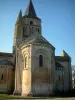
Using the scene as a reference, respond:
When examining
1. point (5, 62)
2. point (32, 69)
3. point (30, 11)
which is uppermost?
point (30, 11)

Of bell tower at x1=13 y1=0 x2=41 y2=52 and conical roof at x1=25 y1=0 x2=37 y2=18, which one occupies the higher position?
conical roof at x1=25 y1=0 x2=37 y2=18

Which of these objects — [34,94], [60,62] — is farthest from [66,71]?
[34,94]

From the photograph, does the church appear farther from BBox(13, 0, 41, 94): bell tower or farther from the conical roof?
the conical roof

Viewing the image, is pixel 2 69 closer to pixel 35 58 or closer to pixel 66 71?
pixel 35 58

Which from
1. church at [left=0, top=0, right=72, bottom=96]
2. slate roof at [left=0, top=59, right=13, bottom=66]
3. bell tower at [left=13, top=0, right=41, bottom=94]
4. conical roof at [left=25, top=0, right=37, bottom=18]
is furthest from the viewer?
conical roof at [left=25, top=0, right=37, bottom=18]

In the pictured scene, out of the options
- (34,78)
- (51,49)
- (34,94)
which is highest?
(51,49)

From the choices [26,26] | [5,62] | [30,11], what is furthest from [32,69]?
[30,11]

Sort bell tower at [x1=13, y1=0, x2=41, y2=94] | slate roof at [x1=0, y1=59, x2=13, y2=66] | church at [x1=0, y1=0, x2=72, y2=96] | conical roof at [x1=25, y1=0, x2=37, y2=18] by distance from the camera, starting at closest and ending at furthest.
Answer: church at [x1=0, y1=0, x2=72, y2=96], slate roof at [x1=0, y1=59, x2=13, y2=66], bell tower at [x1=13, y1=0, x2=41, y2=94], conical roof at [x1=25, y1=0, x2=37, y2=18]

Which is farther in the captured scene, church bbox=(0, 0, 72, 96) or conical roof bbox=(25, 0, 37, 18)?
conical roof bbox=(25, 0, 37, 18)

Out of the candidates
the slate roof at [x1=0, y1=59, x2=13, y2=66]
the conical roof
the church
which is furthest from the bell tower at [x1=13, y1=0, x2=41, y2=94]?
the church

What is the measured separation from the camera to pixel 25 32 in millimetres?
44188

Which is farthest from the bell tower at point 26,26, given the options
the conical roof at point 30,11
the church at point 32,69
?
the church at point 32,69

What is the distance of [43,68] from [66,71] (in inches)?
628

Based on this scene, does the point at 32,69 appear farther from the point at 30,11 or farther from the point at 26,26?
the point at 30,11
